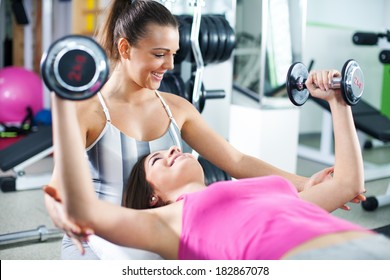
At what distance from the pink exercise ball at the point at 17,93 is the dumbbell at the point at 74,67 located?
346cm

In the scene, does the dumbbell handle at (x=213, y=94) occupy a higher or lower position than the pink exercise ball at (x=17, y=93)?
higher

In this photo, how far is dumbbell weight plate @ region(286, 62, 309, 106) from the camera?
1305 mm

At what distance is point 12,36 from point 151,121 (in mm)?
4812

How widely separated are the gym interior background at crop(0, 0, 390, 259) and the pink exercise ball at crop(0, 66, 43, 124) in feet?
0.09

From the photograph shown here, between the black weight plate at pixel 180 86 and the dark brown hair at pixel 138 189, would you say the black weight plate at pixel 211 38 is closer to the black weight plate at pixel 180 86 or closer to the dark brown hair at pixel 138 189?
the black weight plate at pixel 180 86

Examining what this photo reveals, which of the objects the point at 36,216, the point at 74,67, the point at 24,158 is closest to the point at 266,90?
the point at 74,67

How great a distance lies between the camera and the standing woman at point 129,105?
122 centimetres

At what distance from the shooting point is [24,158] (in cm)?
305

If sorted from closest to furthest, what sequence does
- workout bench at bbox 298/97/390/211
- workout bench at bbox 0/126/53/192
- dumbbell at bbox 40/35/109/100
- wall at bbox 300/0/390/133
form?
dumbbell at bbox 40/35/109/100 → workout bench at bbox 298/97/390/211 → workout bench at bbox 0/126/53/192 → wall at bbox 300/0/390/133

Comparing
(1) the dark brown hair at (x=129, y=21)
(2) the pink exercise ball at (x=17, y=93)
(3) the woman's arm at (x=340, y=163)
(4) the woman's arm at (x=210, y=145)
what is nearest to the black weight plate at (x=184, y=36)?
(4) the woman's arm at (x=210, y=145)

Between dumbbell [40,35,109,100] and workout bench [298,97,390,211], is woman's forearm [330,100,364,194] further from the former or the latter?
workout bench [298,97,390,211]

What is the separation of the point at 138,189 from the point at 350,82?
0.58m

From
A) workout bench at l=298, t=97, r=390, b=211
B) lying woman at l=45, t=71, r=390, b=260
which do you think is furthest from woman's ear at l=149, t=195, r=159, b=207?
workout bench at l=298, t=97, r=390, b=211
